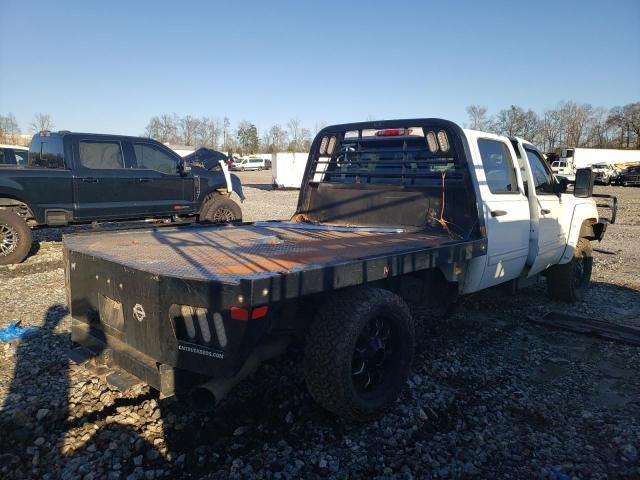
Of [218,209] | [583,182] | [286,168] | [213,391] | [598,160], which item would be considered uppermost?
[598,160]

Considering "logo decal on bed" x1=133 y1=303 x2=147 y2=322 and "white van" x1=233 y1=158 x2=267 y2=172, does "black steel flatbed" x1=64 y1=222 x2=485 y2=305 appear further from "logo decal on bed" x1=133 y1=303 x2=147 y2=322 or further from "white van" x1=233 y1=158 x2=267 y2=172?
"white van" x1=233 y1=158 x2=267 y2=172

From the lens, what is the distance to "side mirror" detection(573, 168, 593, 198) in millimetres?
5398

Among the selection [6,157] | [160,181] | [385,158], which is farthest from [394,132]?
[6,157]

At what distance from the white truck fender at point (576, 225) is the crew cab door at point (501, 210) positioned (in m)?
1.24

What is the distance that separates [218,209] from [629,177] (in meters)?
31.7

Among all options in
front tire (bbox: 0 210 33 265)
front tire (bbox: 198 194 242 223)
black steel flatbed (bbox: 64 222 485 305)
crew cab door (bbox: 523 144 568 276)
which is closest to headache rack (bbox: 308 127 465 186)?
black steel flatbed (bbox: 64 222 485 305)

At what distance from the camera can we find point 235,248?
3471 mm

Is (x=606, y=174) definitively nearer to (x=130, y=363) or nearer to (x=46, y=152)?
(x=46, y=152)

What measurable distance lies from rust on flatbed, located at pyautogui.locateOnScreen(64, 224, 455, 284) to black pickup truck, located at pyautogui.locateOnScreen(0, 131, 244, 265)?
270 cm

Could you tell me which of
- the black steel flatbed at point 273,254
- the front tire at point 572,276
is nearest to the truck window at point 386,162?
the black steel flatbed at point 273,254

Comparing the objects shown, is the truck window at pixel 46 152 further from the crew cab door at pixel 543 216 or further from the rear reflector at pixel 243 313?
the crew cab door at pixel 543 216

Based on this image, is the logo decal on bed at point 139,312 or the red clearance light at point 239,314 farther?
the logo decal on bed at point 139,312

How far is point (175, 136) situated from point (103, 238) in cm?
8394

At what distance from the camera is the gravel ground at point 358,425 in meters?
2.66
